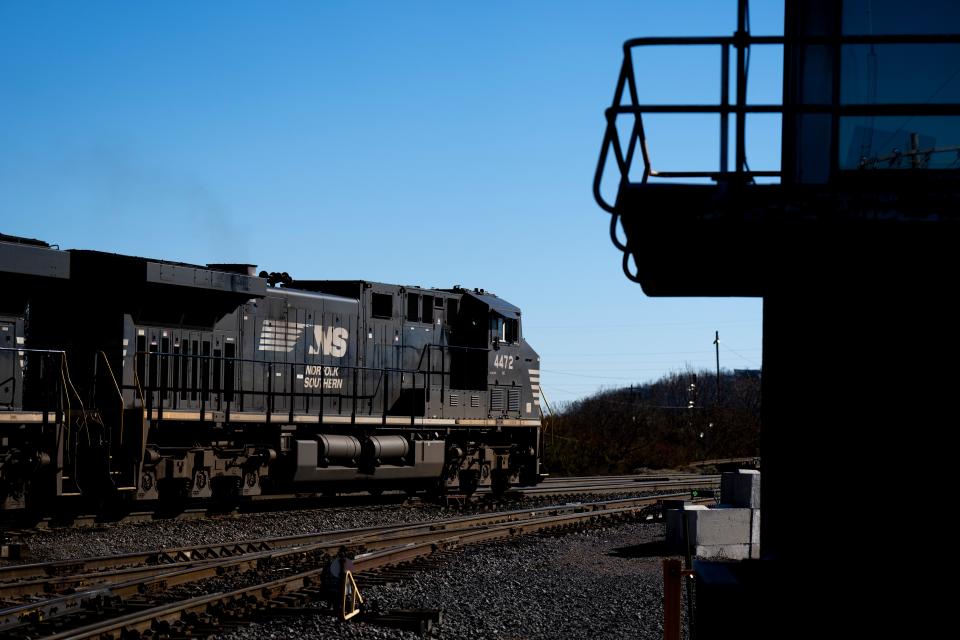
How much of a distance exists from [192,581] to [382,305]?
10.4 metres

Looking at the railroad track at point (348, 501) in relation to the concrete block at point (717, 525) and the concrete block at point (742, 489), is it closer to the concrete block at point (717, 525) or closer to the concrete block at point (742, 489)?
the concrete block at point (742, 489)

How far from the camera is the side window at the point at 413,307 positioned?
69.6 ft

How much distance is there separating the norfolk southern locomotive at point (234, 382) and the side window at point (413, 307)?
0.04m

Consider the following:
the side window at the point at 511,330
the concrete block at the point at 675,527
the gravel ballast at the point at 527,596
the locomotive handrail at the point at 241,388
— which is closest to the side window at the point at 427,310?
the locomotive handrail at the point at 241,388

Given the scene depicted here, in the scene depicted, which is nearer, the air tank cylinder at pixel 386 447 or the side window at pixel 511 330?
the air tank cylinder at pixel 386 447

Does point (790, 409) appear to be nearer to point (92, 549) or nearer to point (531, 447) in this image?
point (92, 549)

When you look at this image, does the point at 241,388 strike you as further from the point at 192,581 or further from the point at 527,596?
the point at 527,596

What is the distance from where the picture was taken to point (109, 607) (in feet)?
29.8

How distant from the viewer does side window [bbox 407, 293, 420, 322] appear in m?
21.2

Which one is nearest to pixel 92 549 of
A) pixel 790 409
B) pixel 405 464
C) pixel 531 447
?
pixel 405 464

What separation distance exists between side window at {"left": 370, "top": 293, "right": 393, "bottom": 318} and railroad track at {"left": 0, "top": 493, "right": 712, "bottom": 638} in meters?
5.66

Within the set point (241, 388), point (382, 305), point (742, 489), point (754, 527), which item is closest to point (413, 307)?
point (382, 305)

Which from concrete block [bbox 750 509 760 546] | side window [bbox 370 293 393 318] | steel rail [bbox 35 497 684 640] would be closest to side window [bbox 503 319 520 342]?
side window [bbox 370 293 393 318]

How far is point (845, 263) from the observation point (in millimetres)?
4000
